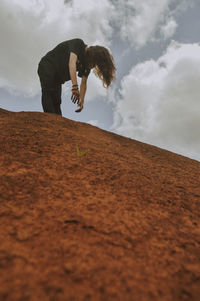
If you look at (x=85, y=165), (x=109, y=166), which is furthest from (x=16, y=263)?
(x=109, y=166)

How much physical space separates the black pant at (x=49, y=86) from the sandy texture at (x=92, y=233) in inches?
71.0

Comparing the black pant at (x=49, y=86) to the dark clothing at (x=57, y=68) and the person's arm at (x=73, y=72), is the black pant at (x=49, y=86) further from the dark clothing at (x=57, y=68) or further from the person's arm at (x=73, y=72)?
the person's arm at (x=73, y=72)

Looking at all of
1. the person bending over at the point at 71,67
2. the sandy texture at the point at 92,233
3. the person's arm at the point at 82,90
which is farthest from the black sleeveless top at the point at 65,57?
the sandy texture at the point at 92,233

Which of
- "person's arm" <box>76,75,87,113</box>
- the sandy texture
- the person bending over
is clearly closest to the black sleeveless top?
the person bending over

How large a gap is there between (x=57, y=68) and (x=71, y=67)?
53 cm

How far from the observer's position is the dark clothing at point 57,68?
8.97ft

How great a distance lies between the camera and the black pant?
9.68ft

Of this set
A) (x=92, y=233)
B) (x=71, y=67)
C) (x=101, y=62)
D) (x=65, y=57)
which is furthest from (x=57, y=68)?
(x=92, y=233)

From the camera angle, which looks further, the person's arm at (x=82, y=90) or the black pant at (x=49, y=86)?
the person's arm at (x=82, y=90)

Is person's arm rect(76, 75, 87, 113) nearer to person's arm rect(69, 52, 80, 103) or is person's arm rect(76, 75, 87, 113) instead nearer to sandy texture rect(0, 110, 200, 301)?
person's arm rect(69, 52, 80, 103)

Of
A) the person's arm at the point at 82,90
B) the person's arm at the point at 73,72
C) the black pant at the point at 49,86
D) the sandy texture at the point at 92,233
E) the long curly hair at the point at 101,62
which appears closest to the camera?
the sandy texture at the point at 92,233

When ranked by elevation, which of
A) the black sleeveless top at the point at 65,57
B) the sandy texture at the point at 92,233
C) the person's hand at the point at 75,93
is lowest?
the sandy texture at the point at 92,233

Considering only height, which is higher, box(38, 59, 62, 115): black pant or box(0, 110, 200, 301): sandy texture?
box(38, 59, 62, 115): black pant

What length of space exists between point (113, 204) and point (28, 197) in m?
0.45
